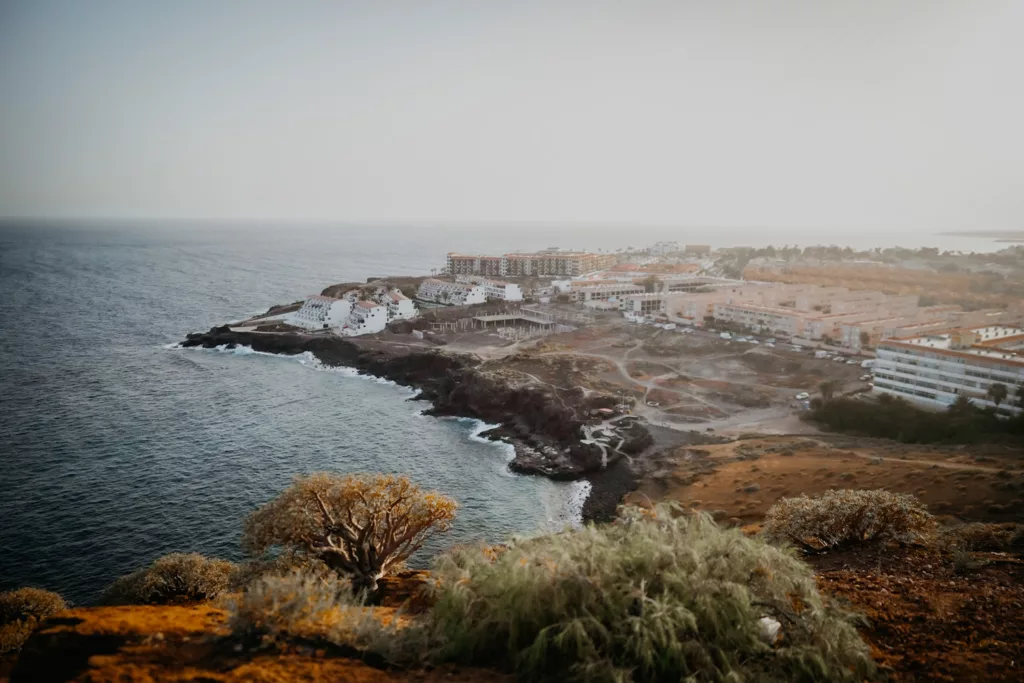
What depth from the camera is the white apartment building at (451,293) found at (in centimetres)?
8938

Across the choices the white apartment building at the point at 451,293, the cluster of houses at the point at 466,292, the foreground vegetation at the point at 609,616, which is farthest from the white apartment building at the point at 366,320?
the foreground vegetation at the point at 609,616

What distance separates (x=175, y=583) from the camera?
16.8 m

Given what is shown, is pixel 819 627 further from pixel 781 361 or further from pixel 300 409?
pixel 781 361

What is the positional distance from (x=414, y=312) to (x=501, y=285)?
16938 mm

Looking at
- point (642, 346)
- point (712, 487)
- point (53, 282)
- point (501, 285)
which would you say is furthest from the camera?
point (53, 282)

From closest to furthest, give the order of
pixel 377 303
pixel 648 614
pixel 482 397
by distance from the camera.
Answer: pixel 648 614 → pixel 482 397 → pixel 377 303

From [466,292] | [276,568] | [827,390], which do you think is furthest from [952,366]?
[466,292]

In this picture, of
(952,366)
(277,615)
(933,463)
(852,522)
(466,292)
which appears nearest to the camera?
(277,615)

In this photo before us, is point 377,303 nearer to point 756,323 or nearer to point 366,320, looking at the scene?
point 366,320

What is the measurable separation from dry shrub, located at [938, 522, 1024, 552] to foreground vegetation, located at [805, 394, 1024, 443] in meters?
19.9

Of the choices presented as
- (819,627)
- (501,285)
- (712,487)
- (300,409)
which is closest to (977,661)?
(819,627)

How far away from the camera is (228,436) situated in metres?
39.9

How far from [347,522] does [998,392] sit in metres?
39.7

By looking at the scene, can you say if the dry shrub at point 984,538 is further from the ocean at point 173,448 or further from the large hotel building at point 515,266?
the large hotel building at point 515,266
